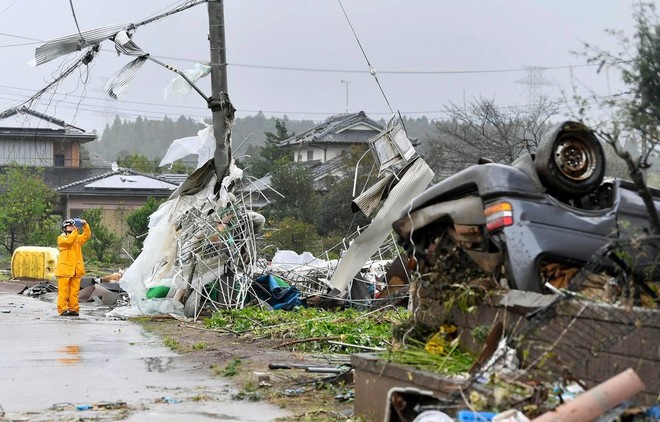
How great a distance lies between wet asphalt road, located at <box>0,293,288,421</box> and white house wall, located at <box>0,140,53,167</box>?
4614 centimetres

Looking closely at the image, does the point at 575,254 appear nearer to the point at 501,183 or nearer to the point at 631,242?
the point at 501,183

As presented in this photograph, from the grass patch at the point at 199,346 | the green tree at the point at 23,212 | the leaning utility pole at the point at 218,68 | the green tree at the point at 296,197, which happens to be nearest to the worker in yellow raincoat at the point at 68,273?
the leaning utility pole at the point at 218,68

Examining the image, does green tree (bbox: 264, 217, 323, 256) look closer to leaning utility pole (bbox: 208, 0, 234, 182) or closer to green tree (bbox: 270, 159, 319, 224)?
green tree (bbox: 270, 159, 319, 224)

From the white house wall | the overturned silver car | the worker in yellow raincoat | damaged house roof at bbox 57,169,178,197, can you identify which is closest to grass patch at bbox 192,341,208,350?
the overturned silver car

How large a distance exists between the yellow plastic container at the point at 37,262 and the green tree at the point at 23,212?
11.7m

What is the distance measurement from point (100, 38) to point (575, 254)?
546 inches

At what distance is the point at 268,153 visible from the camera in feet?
177

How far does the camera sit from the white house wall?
5950 centimetres

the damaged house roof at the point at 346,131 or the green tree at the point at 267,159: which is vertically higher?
the damaged house roof at the point at 346,131

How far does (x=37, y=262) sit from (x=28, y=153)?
33.0 meters

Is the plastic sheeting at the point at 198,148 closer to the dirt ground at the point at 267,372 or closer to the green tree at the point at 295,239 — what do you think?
the dirt ground at the point at 267,372

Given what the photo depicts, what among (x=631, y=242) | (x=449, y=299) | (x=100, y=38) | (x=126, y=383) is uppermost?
(x=100, y=38)

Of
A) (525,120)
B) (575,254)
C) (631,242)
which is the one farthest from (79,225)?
(525,120)

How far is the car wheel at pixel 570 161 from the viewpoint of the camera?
7.41 metres
